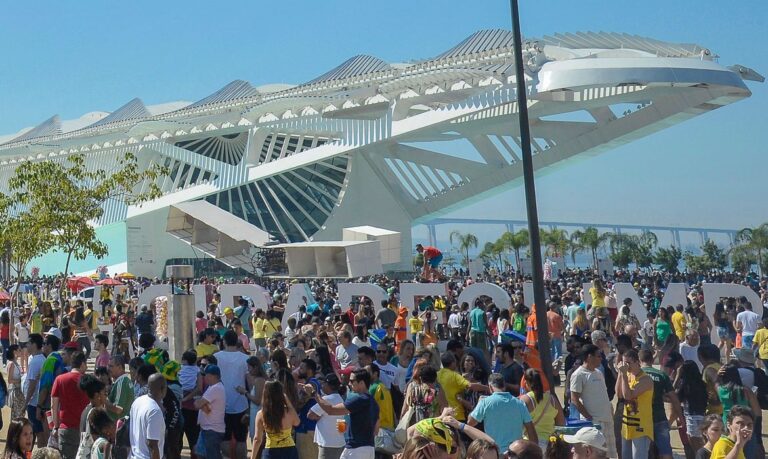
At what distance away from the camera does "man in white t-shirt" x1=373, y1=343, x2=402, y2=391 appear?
353 inches

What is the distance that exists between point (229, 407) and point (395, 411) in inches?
64.9

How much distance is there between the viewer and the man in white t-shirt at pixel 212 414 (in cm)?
859

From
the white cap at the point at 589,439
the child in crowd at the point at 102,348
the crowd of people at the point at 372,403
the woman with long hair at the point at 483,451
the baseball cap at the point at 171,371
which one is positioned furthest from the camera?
the child in crowd at the point at 102,348

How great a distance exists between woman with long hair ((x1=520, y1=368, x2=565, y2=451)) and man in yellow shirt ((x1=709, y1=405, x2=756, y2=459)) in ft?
5.37

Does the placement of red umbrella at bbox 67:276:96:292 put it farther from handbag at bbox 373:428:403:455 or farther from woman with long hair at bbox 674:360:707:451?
woman with long hair at bbox 674:360:707:451

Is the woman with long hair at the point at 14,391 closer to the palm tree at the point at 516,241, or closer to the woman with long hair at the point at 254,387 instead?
the woman with long hair at the point at 254,387

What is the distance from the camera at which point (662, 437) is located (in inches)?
319

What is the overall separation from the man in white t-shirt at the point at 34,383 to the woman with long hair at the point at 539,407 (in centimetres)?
515

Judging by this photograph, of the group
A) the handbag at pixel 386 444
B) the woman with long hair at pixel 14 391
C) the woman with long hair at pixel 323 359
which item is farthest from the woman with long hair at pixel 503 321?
the handbag at pixel 386 444

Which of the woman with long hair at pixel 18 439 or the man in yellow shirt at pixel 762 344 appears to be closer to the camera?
the woman with long hair at pixel 18 439

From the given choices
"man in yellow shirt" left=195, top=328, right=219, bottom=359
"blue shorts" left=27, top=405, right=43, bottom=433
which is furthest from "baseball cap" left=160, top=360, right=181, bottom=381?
"man in yellow shirt" left=195, top=328, right=219, bottom=359

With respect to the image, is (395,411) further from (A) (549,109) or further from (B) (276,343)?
(A) (549,109)

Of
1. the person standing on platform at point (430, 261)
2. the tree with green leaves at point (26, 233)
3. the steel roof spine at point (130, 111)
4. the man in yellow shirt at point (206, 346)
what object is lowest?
the man in yellow shirt at point (206, 346)

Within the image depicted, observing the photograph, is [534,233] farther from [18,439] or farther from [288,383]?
[18,439]
